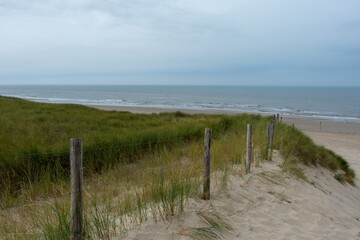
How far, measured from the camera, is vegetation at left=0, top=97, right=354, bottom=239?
4160mm

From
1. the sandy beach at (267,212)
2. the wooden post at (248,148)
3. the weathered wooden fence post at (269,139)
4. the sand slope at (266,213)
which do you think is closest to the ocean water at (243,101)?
the weathered wooden fence post at (269,139)

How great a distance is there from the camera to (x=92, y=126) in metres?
14.1

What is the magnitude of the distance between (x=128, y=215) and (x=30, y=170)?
3.36 meters

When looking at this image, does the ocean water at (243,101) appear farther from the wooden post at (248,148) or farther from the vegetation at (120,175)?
the wooden post at (248,148)

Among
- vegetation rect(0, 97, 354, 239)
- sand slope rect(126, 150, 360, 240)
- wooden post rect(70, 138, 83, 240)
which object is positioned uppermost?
wooden post rect(70, 138, 83, 240)

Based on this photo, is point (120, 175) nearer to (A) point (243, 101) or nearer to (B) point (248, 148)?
(B) point (248, 148)

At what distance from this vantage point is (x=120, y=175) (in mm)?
6879

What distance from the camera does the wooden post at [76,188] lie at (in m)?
3.44

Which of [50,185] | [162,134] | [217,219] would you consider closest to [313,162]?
[162,134]

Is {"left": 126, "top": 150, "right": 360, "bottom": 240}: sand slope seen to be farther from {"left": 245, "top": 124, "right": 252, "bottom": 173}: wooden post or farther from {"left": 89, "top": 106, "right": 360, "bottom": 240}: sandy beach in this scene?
{"left": 245, "top": 124, "right": 252, "bottom": 173}: wooden post

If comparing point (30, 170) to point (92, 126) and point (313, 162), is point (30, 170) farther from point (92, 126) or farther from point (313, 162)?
point (313, 162)

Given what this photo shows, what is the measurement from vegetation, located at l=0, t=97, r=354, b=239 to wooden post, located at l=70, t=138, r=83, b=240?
Answer: 0.15 metres

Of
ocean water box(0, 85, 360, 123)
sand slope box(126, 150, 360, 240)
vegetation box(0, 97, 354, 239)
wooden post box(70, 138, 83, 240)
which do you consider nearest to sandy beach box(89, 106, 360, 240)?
sand slope box(126, 150, 360, 240)

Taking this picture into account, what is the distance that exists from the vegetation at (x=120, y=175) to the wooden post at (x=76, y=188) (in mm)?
149
